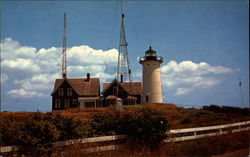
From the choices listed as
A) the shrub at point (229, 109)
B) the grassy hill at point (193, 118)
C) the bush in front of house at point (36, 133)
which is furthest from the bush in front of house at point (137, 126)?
the shrub at point (229, 109)

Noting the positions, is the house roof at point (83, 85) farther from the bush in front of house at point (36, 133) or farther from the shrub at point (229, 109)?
the bush in front of house at point (36, 133)

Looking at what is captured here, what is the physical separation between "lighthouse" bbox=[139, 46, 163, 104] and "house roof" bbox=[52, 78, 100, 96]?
10.7 metres

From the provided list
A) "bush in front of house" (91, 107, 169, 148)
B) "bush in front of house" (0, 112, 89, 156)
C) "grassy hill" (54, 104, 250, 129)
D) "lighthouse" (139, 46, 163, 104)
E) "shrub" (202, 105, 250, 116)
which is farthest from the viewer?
"lighthouse" (139, 46, 163, 104)

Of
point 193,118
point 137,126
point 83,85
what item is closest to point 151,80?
point 83,85

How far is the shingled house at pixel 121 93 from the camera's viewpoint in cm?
4469

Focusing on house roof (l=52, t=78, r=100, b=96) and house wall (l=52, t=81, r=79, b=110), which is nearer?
house wall (l=52, t=81, r=79, b=110)

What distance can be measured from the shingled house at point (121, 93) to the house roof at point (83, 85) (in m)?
2.09

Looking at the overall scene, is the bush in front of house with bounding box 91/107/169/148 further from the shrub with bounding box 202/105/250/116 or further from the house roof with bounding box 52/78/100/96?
the house roof with bounding box 52/78/100/96

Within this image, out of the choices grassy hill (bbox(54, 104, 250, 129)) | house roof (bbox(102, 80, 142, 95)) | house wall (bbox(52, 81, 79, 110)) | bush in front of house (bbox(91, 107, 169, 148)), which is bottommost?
grassy hill (bbox(54, 104, 250, 129))

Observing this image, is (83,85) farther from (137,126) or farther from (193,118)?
(137,126)

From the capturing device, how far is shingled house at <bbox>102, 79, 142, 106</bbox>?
147ft

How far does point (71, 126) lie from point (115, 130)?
2337 mm

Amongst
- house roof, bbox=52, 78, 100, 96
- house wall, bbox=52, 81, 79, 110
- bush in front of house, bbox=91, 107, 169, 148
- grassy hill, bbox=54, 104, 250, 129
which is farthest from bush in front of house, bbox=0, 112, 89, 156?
house roof, bbox=52, 78, 100, 96

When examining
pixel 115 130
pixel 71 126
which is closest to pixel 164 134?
pixel 115 130
